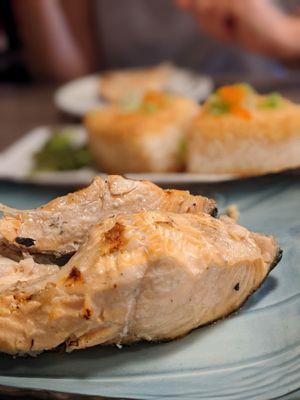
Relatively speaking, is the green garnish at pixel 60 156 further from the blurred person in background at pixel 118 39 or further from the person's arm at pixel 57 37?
the person's arm at pixel 57 37

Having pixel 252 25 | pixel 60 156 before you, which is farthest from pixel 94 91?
pixel 60 156

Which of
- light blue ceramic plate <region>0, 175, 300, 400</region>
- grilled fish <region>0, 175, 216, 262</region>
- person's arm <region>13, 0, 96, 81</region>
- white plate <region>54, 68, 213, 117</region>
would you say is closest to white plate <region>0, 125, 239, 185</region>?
white plate <region>54, 68, 213, 117</region>

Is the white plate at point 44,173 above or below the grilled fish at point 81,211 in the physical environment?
below

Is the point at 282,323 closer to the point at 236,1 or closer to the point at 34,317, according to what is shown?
the point at 34,317

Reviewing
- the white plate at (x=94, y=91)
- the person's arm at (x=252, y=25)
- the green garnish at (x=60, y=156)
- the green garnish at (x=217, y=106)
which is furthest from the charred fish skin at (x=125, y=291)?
the person's arm at (x=252, y=25)

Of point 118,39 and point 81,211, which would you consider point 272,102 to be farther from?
point 118,39

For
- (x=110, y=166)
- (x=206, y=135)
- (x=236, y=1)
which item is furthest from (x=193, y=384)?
(x=236, y=1)
